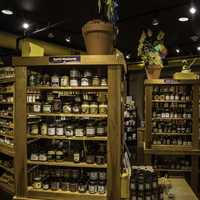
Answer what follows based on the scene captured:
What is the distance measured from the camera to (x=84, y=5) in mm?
5117

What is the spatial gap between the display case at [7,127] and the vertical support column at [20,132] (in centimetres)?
240

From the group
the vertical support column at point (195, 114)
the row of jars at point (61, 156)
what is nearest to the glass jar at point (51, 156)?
the row of jars at point (61, 156)

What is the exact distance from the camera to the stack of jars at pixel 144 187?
306cm

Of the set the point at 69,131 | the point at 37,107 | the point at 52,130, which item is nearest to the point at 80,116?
the point at 69,131

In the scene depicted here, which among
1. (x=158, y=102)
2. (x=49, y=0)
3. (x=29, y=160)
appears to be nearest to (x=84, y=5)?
(x=49, y=0)

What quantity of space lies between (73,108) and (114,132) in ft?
1.59

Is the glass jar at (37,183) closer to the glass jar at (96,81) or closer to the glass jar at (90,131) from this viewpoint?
the glass jar at (90,131)

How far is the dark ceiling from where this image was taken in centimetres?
504

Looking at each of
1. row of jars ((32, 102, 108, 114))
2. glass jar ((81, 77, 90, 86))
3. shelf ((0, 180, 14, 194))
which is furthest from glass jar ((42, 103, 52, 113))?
shelf ((0, 180, 14, 194))

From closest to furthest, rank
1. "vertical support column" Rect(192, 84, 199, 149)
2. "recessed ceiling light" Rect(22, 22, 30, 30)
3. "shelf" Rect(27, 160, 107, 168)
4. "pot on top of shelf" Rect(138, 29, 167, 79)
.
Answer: "shelf" Rect(27, 160, 107, 168)
"pot on top of shelf" Rect(138, 29, 167, 79)
"vertical support column" Rect(192, 84, 199, 149)
"recessed ceiling light" Rect(22, 22, 30, 30)

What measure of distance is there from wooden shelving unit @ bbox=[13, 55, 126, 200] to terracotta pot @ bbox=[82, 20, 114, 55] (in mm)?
95

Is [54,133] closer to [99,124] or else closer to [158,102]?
[99,124]

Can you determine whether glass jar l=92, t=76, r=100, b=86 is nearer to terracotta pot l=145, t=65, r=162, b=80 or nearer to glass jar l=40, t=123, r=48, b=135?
glass jar l=40, t=123, r=48, b=135

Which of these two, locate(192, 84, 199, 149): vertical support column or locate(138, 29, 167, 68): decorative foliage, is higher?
locate(138, 29, 167, 68): decorative foliage
